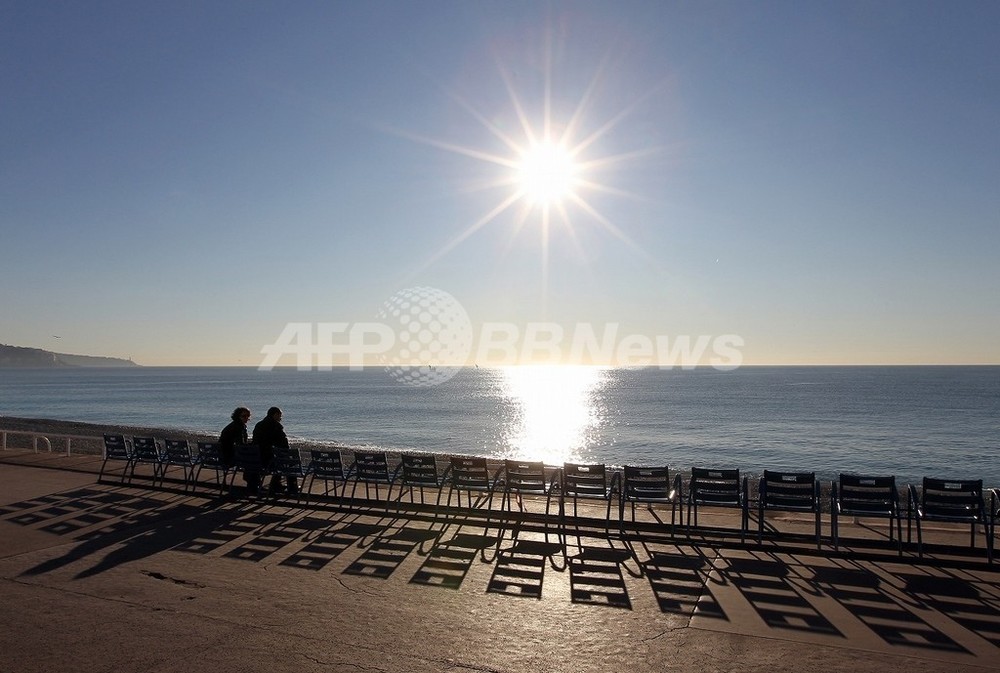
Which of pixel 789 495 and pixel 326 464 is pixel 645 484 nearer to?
pixel 789 495

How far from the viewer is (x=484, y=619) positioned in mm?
6484

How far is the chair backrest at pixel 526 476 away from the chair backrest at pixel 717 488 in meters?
2.08

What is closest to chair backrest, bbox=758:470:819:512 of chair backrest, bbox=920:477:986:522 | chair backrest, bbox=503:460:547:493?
chair backrest, bbox=920:477:986:522

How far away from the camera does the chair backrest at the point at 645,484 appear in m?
9.66

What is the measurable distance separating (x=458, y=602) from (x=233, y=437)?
770cm

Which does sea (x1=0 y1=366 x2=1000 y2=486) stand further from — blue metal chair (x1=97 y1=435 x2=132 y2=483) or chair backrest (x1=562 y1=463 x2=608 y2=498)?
blue metal chair (x1=97 y1=435 x2=132 y2=483)

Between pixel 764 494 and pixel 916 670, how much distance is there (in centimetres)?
382

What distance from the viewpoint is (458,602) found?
6949 mm

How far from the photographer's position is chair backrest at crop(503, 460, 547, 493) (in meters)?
10.3

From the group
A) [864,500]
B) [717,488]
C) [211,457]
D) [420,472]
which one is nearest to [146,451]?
[211,457]

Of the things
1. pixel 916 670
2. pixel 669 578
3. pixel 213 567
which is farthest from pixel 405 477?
pixel 916 670

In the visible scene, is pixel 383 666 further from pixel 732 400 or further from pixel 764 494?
pixel 732 400

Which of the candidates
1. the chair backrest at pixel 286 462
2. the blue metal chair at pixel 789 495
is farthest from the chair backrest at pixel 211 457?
the blue metal chair at pixel 789 495

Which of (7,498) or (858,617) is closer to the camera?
(858,617)
